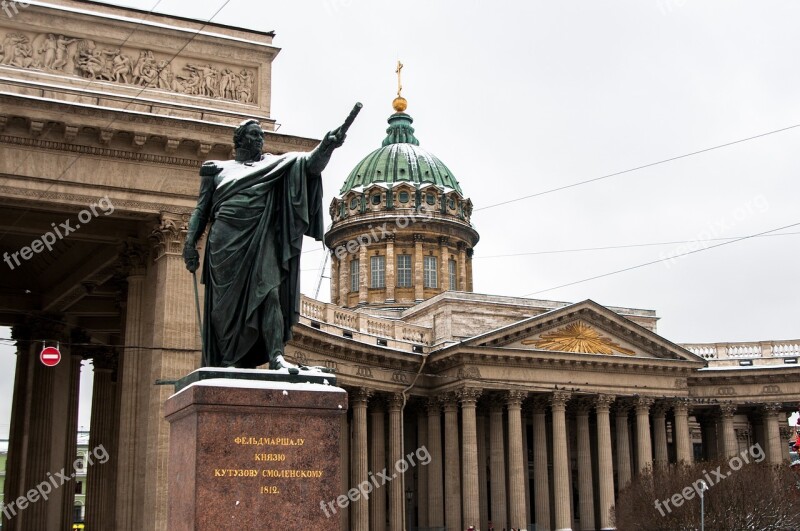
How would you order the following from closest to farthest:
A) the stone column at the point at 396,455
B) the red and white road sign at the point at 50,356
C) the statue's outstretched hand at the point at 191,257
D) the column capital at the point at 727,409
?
the statue's outstretched hand at the point at 191,257
the red and white road sign at the point at 50,356
the stone column at the point at 396,455
the column capital at the point at 727,409

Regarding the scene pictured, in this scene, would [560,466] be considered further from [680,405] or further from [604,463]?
[680,405]

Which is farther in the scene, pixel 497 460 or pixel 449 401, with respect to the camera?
pixel 497 460

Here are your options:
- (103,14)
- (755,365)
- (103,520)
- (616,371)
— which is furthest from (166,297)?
(755,365)

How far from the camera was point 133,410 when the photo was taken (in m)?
28.1

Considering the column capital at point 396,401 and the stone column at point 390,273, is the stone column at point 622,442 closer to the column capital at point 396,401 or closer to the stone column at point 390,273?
the column capital at point 396,401

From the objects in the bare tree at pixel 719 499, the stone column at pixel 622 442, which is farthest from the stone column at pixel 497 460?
the bare tree at pixel 719 499

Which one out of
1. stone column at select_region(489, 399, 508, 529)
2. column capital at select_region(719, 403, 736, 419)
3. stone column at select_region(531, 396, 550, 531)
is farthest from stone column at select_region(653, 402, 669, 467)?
stone column at select_region(489, 399, 508, 529)

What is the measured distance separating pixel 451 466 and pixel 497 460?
3.60 m

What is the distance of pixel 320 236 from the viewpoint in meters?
12.2

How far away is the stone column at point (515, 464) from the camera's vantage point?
56500 mm

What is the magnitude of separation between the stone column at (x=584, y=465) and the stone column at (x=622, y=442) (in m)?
1.67

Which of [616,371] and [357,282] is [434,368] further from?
[357,282]

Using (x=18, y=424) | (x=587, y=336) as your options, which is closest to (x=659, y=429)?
(x=587, y=336)

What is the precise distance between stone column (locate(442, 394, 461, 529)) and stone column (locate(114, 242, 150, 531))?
2989 centimetres
